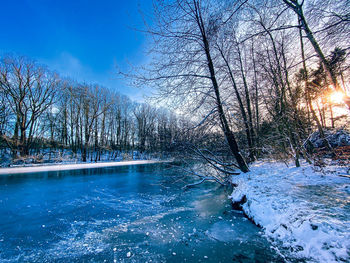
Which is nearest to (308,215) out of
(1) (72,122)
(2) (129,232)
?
(2) (129,232)

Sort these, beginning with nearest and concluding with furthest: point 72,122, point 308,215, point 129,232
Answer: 1. point 308,215
2. point 129,232
3. point 72,122

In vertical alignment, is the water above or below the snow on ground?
below

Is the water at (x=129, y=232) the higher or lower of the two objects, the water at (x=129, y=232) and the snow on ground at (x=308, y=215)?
the lower

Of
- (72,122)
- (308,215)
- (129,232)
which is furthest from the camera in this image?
(72,122)

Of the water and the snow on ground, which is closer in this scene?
the snow on ground

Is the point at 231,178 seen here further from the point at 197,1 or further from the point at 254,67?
the point at 197,1

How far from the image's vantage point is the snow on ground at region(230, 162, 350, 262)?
1.82m

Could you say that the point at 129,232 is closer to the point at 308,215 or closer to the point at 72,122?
the point at 308,215

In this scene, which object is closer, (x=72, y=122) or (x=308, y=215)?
(x=308, y=215)

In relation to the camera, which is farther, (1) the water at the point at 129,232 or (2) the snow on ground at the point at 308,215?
(1) the water at the point at 129,232

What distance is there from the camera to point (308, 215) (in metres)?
2.33

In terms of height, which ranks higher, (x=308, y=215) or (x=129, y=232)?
(x=308, y=215)

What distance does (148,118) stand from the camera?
34375mm

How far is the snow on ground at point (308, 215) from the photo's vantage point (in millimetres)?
1819
